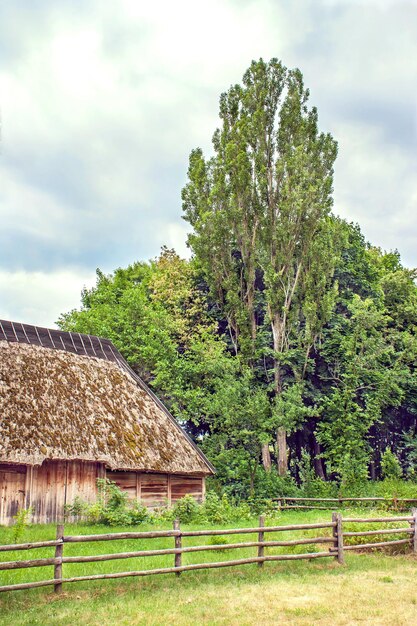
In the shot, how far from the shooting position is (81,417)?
21125mm

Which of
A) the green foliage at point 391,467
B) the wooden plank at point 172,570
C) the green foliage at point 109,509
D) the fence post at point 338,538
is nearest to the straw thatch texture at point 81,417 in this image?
the green foliage at point 109,509

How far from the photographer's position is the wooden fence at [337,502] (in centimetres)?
2309

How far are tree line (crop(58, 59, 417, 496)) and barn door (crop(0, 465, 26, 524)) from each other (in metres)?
11.2

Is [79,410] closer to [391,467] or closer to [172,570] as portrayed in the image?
[172,570]

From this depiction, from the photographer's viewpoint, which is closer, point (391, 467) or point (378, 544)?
point (378, 544)

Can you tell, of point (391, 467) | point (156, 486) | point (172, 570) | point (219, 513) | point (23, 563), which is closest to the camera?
point (23, 563)

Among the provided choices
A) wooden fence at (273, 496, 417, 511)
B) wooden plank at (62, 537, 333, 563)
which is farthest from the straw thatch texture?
wooden plank at (62, 537, 333, 563)

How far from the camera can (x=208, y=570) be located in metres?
12.3

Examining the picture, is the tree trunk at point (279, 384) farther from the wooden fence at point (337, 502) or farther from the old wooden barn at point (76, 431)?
the old wooden barn at point (76, 431)

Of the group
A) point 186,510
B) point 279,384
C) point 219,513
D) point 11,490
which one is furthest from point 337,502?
point 11,490

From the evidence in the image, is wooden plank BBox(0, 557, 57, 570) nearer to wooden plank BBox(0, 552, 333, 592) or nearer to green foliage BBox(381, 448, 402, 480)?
wooden plank BBox(0, 552, 333, 592)

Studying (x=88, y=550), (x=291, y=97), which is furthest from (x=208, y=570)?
(x=291, y=97)

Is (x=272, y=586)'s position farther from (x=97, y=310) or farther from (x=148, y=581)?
(x=97, y=310)

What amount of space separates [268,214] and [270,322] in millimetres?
5725
